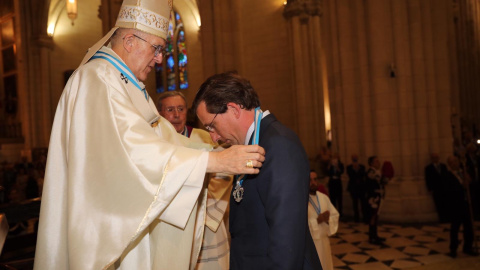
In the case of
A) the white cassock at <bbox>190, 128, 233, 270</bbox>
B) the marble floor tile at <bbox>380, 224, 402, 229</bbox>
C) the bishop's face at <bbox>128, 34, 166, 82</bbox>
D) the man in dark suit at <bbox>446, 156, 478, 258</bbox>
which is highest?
the bishop's face at <bbox>128, 34, 166, 82</bbox>

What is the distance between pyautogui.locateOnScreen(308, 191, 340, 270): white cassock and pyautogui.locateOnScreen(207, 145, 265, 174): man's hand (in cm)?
297

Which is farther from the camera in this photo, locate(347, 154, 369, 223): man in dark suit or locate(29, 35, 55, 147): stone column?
locate(29, 35, 55, 147): stone column

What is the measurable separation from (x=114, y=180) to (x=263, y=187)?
0.61 meters

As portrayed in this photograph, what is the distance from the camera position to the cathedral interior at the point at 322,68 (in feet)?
27.1

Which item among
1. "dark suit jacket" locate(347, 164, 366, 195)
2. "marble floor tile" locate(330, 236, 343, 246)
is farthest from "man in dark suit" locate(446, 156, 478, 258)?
"dark suit jacket" locate(347, 164, 366, 195)

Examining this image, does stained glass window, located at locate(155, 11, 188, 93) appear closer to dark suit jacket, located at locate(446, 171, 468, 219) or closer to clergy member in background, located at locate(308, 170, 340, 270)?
dark suit jacket, located at locate(446, 171, 468, 219)

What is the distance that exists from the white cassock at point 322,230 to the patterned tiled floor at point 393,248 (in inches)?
56.2

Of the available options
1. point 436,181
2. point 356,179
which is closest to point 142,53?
point 356,179

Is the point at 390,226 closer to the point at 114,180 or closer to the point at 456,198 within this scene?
the point at 456,198

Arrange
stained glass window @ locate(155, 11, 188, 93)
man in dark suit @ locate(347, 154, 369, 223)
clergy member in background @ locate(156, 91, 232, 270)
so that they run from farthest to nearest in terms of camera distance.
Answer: stained glass window @ locate(155, 11, 188, 93) < man in dark suit @ locate(347, 154, 369, 223) < clergy member in background @ locate(156, 91, 232, 270)

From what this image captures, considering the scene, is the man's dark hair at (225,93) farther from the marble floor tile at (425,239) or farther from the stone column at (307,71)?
the stone column at (307,71)

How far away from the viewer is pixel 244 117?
179 centimetres

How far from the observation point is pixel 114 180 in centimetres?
149

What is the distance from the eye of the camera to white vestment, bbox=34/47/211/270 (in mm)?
1477
